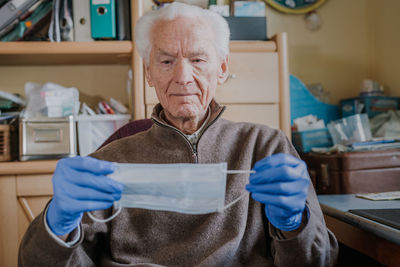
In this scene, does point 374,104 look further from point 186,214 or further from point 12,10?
point 12,10

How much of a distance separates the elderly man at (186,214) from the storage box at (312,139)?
2.61 feet

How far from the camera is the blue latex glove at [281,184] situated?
28.7 inches

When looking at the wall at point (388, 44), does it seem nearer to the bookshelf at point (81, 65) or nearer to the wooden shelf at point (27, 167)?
the bookshelf at point (81, 65)

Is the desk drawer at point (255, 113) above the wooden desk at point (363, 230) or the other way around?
above

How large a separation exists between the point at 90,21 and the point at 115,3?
5.9 inches

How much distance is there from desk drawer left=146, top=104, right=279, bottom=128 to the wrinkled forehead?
708mm

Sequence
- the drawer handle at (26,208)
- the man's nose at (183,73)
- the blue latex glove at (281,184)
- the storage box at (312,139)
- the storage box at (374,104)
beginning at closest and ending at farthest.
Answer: the blue latex glove at (281,184), the man's nose at (183,73), the drawer handle at (26,208), the storage box at (312,139), the storage box at (374,104)

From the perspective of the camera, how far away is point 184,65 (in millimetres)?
991

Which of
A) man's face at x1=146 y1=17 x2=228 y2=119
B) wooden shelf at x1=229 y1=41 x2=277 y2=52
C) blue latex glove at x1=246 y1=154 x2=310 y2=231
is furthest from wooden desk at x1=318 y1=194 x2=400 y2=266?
wooden shelf at x1=229 y1=41 x2=277 y2=52

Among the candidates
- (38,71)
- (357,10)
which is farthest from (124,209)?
(357,10)

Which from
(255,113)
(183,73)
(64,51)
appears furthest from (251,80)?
(64,51)

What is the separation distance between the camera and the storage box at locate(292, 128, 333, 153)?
5.87ft

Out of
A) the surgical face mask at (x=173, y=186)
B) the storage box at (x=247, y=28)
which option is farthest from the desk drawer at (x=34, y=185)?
the storage box at (x=247, y=28)

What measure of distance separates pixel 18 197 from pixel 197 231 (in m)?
1.04
